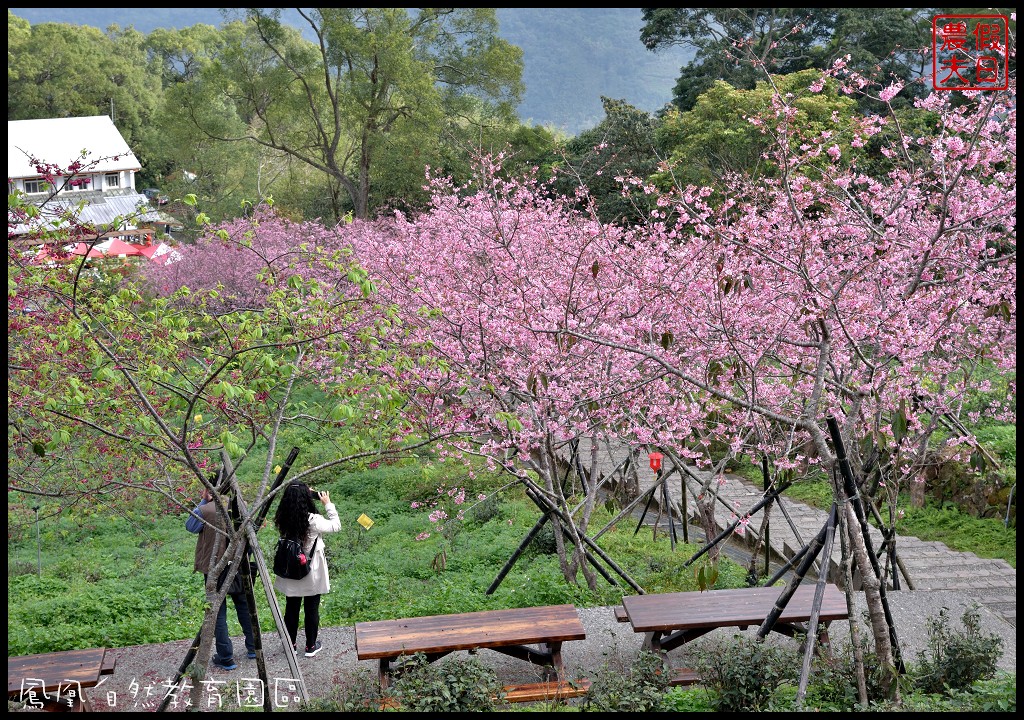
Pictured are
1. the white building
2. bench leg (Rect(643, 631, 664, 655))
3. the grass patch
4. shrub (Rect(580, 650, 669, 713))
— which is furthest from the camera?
the white building

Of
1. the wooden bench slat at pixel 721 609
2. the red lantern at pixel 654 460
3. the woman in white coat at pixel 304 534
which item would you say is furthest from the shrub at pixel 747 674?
the red lantern at pixel 654 460

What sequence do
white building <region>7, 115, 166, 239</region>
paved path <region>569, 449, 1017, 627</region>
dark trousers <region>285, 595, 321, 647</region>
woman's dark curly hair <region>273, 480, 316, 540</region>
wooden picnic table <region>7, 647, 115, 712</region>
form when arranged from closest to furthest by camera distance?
wooden picnic table <region>7, 647, 115, 712</region> < woman's dark curly hair <region>273, 480, 316, 540</region> < dark trousers <region>285, 595, 321, 647</region> < paved path <region>569, 449, 1017, 627</region> < white building <region>7, 115, 166, 239</region>

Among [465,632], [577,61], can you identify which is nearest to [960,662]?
[465,632]

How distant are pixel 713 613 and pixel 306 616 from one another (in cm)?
279

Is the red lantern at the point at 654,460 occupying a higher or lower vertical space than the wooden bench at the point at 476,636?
higher

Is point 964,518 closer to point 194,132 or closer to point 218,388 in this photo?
point 218,388

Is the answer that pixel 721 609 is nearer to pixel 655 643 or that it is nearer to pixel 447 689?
pixel 655 643

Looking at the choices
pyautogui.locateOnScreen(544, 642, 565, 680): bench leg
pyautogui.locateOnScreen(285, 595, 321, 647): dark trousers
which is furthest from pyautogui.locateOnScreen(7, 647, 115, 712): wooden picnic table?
pyautogui.locateOnScreen(544, 642, 565, 680): bench leg

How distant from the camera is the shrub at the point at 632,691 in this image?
4492 mm

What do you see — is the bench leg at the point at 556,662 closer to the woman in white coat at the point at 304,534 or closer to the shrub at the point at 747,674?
the shrub at the point at 747,674

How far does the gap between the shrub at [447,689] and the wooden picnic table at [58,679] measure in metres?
1.83

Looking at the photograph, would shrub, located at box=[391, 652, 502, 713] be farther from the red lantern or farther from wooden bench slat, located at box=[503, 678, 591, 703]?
the red lantern

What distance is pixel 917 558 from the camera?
29.5 feet

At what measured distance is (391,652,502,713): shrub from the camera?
15.1 feet
